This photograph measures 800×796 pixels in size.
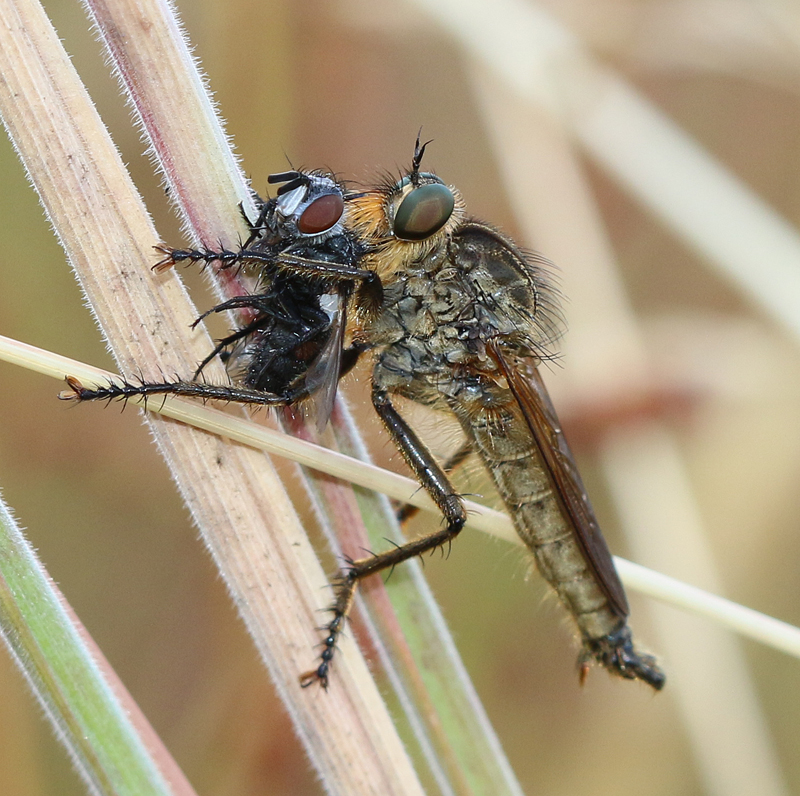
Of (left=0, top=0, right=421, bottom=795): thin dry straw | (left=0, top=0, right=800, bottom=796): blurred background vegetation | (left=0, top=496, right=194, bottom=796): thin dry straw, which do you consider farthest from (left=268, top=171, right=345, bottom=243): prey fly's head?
(left=0, top=496, right=194, bottom=796): thin dry straw

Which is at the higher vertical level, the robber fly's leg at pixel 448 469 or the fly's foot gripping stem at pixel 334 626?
the robber fly's leg at pixel 448 469

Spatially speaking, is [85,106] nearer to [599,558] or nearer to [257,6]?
[599,558]

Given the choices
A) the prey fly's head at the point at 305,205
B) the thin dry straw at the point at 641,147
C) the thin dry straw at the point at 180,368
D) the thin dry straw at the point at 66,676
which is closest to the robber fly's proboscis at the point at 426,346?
the prey fly's head at the point at 305,205

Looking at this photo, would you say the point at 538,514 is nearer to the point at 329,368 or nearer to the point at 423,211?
the point at 329,368

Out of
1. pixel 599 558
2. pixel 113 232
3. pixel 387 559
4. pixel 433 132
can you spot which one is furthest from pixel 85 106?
pixel 433 132

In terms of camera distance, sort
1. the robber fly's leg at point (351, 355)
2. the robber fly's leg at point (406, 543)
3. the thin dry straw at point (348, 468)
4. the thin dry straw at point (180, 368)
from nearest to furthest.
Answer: the thin dry straw at point (180, 368) → the thin dry straw at point (348, 468) → the robber fly's leg at point (406, 543) → the robber fly's leg at point (351, 355)

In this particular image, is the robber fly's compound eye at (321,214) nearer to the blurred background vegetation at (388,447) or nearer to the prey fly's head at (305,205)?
the prey fly's head at (305,205)

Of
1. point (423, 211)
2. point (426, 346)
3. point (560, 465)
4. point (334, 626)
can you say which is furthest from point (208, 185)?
point (560, 465)
